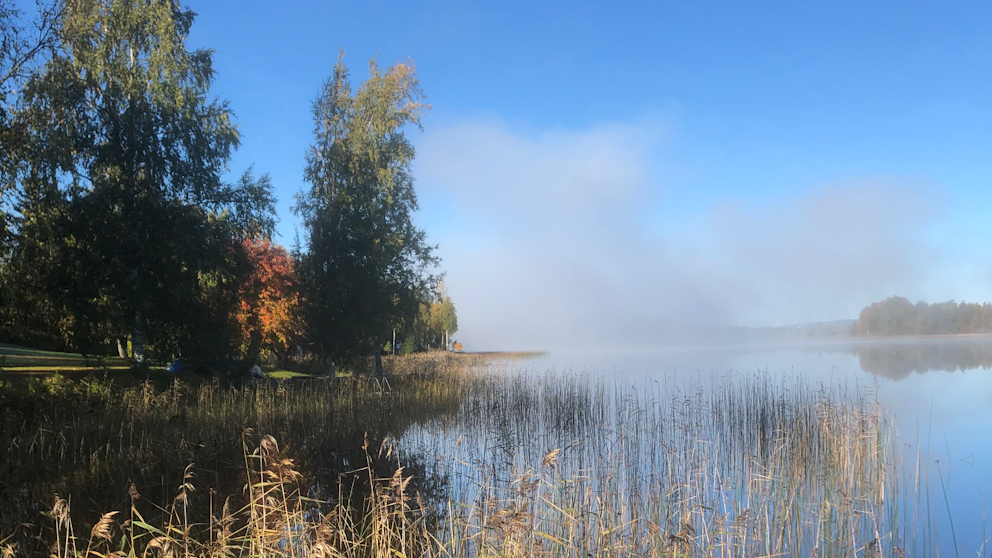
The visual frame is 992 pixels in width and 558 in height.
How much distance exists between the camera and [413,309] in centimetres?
1734

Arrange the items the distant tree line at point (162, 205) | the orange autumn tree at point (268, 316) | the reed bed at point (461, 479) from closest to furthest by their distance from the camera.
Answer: the reed bed at point (461, 479), the distant tree line at point (162, 205), the orange autumn tree at point (268, 316)

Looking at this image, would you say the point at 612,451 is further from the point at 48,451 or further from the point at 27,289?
the point at 27,289

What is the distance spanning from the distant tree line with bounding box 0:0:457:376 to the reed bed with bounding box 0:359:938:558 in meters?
2.92

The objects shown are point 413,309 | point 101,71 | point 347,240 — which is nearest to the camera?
point 101,71

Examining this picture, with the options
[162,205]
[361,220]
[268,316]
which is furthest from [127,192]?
[268,316]

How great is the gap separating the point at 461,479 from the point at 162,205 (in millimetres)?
9950

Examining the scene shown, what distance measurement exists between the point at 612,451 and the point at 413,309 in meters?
10.6

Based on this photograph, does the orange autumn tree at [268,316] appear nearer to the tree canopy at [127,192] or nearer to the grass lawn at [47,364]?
the grass lawn at [47,364]

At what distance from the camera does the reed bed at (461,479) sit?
11.6ft

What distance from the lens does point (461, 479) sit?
6.29 meters

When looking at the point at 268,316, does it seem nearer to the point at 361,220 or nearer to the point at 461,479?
the point at 361,220

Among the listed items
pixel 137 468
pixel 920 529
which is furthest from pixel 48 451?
pixel 920 529

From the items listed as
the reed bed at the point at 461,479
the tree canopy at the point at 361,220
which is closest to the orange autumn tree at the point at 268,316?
the tree canopy at the point at 361,220

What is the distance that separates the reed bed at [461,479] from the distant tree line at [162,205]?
2.92 meters
